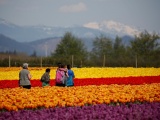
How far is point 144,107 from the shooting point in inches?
437

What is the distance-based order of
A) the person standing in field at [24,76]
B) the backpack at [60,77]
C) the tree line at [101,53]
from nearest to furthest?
the person standing in field at [24,76] < the backpack at [60,77] < the tree line at [101,53]

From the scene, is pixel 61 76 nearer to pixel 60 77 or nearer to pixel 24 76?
pixel 60 77

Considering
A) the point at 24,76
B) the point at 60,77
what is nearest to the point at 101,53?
the point at 60,77

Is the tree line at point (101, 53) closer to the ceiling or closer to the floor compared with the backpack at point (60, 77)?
closer to the ceiling

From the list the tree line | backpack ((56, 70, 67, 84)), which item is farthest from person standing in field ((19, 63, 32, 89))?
the tree line

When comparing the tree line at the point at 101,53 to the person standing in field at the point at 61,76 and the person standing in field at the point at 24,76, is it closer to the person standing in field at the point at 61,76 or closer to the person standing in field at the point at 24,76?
the person standing in field at the point at 61,76

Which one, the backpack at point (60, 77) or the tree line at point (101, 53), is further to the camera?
the tree line at point (101, 53)

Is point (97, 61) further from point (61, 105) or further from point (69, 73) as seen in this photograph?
point (61, 105)

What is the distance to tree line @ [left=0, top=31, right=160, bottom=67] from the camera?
60.2m

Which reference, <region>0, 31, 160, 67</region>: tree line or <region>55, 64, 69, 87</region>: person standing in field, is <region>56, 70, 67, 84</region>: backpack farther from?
<region>0, 31, 160, 67</region>: tree line

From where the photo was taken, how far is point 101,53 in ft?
346

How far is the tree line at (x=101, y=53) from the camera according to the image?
198ft

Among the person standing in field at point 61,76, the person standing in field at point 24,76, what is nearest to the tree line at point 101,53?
the person standing in field at point 61,76

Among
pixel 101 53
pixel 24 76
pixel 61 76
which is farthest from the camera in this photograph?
pixel 101 53
